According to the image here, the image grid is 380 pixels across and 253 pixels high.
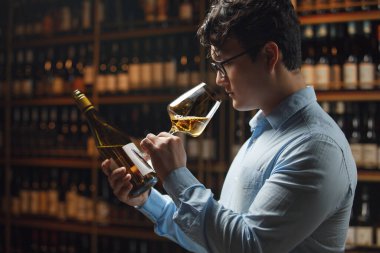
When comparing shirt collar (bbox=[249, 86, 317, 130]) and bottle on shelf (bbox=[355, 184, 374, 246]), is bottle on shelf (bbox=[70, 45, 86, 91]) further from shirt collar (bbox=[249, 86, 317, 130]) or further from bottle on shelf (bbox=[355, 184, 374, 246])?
shirt collar (bbox=[249, 86, 317, 130])

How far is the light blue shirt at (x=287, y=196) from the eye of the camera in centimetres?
93

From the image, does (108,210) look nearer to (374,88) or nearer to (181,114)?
(374,88)

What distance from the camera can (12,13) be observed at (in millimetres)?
3906

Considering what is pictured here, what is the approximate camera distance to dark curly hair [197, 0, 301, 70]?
1044 millimetres

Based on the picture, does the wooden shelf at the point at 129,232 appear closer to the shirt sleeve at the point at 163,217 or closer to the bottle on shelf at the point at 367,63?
the bottle on shelf at the point at 367,63

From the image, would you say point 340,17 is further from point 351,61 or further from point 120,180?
point 120,180

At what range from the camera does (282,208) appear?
931 mm

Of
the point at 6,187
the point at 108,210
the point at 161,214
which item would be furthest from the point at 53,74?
the point at 161,214

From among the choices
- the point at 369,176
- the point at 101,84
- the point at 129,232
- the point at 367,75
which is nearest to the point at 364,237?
the point at 369,176

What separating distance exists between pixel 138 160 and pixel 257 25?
0.42 meters

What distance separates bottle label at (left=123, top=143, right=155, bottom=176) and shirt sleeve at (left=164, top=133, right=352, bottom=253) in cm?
21

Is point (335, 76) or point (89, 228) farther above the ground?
point (335, 76)

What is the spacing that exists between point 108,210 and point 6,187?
0.94m

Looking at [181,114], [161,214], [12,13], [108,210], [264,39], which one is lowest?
[108,210]
